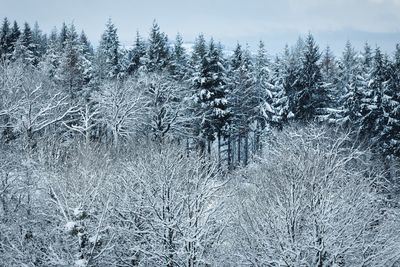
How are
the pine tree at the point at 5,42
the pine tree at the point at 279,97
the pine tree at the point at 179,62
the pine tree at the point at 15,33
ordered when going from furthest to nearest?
the pine tree at the point at 15,33 → the pine tree at the point at 5,42 → the pine tree at the point at 179,62 → the pine tree at the point at 279,97

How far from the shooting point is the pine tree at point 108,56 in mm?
57644

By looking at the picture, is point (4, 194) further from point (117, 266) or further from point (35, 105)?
point (35, 105)

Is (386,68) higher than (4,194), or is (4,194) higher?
(386,68)

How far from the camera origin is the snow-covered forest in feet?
70.2

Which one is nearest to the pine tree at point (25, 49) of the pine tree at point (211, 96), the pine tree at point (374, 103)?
the pine tree at point (211, 96)

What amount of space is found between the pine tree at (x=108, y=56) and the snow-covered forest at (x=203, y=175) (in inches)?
142

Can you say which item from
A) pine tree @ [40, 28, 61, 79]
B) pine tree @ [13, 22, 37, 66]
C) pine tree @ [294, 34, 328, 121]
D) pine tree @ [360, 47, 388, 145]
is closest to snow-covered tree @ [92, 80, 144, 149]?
pine tree @ [294, 34, 328, 121]

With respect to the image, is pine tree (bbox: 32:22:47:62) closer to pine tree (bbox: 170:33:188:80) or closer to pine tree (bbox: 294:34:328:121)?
pine tree (bbox: 170:33:188:80)

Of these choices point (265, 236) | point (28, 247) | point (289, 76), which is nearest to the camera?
point (265, 236)

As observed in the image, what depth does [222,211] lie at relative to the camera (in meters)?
23.6

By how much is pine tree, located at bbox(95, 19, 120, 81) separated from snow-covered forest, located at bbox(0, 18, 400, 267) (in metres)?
3.62

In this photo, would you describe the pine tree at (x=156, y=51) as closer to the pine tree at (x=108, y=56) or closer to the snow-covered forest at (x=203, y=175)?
the snow-covered forest at (x=203, y=175)

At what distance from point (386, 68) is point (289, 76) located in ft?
34.9

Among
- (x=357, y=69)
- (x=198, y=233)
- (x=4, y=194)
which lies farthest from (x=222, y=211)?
(x=357, y=69)
